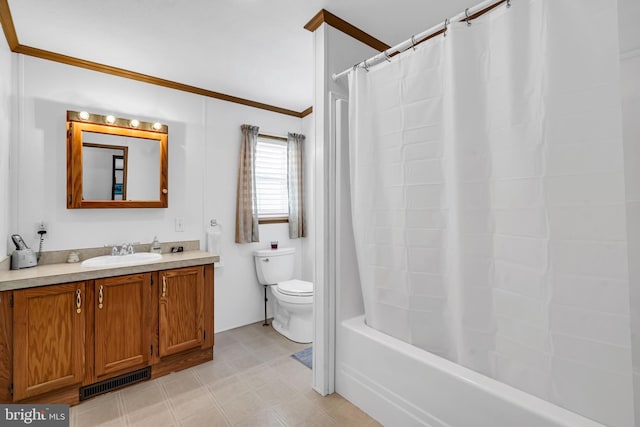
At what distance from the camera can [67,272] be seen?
6.26 feet

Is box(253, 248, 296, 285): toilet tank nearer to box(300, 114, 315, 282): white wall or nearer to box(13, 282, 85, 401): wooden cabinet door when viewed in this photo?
box(300, 114, 315, 282): white wall

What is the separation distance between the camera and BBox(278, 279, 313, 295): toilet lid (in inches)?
109

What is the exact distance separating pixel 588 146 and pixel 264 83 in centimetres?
248

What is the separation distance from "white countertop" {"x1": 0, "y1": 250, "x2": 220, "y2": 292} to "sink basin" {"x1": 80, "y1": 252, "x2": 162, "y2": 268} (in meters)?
0.07

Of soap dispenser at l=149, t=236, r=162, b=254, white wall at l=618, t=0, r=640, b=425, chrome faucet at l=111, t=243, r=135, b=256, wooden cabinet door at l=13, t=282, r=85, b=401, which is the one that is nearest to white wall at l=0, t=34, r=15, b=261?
wooden cabinet door at l=13, t=282, r=85, b=401

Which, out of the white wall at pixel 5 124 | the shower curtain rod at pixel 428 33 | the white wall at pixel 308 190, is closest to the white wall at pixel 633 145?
the shower curtain rod at pixel 428 33

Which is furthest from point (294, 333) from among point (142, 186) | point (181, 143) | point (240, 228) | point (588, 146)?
point (588, 146)

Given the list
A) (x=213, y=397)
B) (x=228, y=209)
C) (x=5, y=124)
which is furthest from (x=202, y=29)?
(x=213, y=397)

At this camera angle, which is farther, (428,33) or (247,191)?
(247,191)

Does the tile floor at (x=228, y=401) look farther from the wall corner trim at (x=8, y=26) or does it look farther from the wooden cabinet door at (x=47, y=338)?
the wall corner trim at (x=8, y=26)

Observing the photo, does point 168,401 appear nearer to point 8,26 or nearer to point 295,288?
point 295,288

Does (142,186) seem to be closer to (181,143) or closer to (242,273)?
(181,143)

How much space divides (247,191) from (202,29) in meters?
1.49

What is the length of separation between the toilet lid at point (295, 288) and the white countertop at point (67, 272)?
819mm
